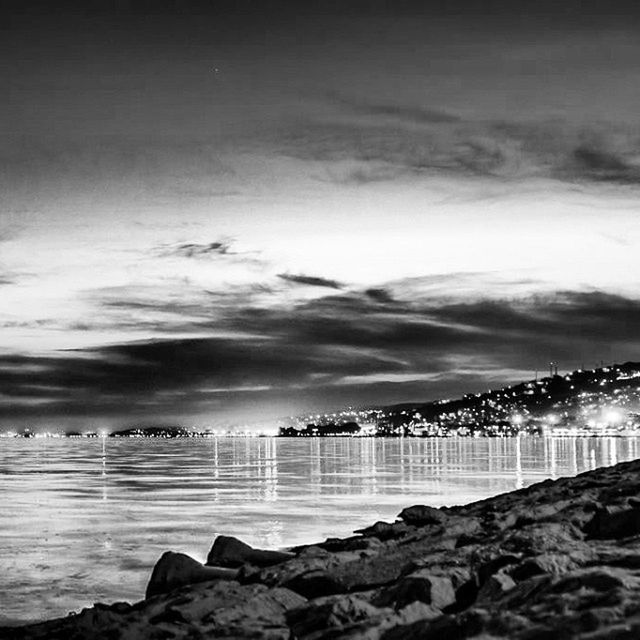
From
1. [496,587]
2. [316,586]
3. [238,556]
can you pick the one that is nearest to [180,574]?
[238,556]

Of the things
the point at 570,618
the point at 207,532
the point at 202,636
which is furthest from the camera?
the point at 207,532

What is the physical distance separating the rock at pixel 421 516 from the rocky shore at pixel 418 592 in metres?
3.45

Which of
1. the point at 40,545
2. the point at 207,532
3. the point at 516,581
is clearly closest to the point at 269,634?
the point at 516,581

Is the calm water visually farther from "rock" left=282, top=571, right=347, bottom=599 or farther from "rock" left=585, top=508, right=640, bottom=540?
"rock" left=585, top=508, right=640, bottom=540

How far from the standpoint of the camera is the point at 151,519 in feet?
84.2

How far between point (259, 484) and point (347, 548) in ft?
96.0

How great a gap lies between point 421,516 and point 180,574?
686 cm

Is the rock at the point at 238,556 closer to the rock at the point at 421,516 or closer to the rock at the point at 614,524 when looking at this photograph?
the rock at the point at 614,524

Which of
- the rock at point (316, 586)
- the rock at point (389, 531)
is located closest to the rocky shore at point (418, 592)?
the rock at point (316, 586)

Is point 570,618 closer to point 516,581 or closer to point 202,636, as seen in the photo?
point 516,581

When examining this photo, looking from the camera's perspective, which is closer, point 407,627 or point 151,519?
point 407,627

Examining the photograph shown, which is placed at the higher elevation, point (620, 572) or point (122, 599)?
point (620, 572)

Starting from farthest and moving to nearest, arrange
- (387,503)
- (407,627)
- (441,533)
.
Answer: (387,503) < (441,533) < (407,627)

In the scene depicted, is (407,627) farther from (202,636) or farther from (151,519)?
(151,519)
